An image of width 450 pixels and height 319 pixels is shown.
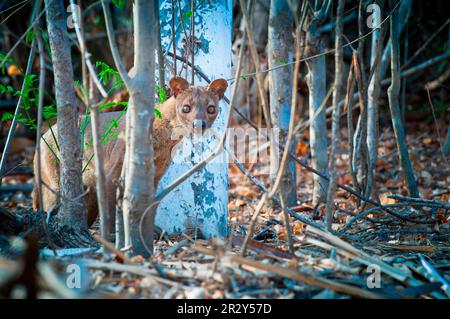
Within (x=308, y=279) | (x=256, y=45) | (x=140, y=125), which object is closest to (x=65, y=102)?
(x=140, y=125)

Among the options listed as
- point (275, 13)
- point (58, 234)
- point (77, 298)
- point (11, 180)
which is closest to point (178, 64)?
point (275, 13)

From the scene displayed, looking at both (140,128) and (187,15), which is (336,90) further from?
(187,15)

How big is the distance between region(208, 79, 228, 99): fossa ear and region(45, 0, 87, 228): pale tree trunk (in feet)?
4.19

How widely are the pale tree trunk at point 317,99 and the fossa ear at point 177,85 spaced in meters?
1.47

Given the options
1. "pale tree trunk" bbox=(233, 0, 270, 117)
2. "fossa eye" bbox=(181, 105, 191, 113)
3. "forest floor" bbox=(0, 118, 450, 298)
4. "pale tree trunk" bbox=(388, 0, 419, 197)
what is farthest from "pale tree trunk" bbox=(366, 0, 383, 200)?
"pale tree trunk" bbox=(233, 0, 270, 117)

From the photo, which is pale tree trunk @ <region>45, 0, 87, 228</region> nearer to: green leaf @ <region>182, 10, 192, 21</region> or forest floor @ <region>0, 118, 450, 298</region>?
forest floor @ <region>0, 118, 450, 298</region>

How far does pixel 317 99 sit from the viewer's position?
5836mm

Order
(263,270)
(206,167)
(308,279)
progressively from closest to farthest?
(308,279)
(263,270)
(206,167)

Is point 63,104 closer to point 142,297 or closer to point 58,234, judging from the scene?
point 58,234

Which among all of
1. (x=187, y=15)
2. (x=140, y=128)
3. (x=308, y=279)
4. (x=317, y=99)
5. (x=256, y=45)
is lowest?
(x=308, y=279)

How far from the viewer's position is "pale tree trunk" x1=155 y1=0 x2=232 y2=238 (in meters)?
4.62

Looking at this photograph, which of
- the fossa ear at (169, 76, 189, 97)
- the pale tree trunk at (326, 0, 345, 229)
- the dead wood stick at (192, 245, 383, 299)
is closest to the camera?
the dead wood stick at (192, 245, 383, 299)

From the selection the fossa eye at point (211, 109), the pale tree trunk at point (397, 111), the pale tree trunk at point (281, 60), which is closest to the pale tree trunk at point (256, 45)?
the pale tree trunk at point (281, 60)

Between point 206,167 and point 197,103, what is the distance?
59 cm
